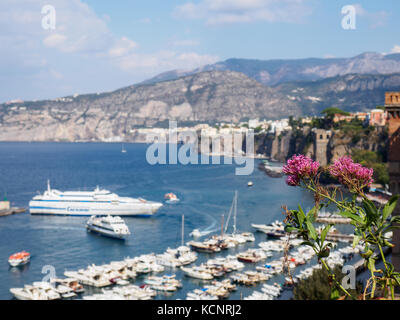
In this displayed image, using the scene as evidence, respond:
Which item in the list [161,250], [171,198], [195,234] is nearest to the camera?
[161,250]

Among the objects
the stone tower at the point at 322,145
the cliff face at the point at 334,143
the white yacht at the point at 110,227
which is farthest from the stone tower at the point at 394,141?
the stone tower at the point at 322,145

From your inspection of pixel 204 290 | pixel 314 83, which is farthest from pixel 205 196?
pixel 314 83

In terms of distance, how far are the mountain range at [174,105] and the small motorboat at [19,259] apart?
A: 430 feet

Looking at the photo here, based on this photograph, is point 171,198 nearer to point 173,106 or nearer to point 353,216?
point 353,216

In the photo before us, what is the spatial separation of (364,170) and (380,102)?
536 ft

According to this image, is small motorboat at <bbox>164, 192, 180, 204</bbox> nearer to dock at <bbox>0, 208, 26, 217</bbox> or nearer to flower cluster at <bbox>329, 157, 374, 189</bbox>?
dock at <bbox>0, 208, 26, 217</bbox>

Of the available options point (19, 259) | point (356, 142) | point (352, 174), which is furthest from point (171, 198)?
point (352, 174)

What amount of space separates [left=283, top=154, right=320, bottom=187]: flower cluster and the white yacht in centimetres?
2348

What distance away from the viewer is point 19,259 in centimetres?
1980

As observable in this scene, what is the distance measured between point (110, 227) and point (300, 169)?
78.9 feet

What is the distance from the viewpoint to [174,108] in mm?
164250

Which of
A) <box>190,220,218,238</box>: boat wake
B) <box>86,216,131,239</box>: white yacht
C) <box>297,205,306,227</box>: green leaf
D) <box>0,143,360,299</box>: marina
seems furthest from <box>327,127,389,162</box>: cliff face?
<box>297,205,306,227</box>: green leaf

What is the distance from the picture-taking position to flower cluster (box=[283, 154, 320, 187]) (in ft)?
5.67
